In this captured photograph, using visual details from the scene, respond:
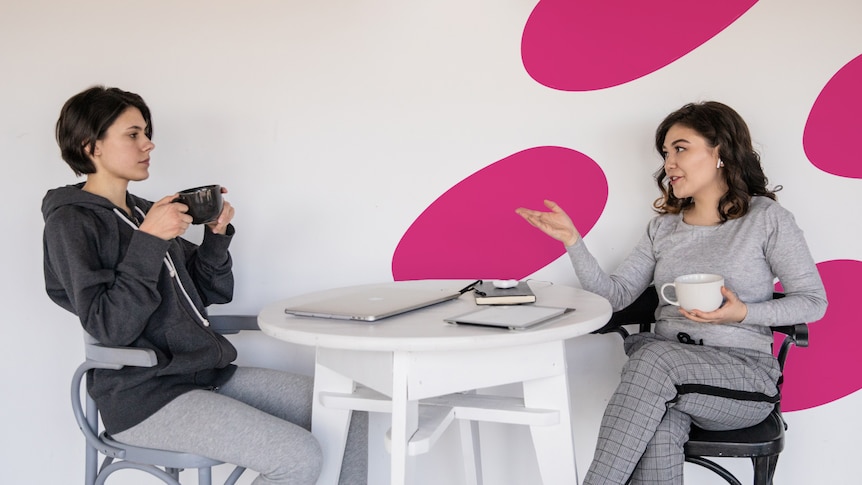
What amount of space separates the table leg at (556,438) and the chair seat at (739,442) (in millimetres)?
261

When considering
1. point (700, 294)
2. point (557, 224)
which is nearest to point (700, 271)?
point (700, 294)

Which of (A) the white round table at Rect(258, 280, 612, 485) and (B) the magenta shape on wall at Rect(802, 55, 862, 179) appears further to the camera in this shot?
(B) the magenta shape on wall at Rect(802, 55, 862, 179)

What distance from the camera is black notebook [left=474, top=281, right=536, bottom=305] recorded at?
1530 mm

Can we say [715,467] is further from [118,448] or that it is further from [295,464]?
[118,448]

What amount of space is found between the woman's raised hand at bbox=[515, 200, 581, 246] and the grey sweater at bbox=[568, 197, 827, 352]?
0.03 meters

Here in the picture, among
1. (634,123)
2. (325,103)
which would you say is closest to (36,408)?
(325,103)

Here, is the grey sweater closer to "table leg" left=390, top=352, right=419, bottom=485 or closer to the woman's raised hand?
the woman's raised hand

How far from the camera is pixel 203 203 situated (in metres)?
1.64

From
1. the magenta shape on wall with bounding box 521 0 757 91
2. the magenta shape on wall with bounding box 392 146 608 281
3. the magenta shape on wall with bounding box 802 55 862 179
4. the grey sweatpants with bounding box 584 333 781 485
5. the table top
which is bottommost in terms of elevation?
the grey sweatpants with bounding box 584 333 781 485

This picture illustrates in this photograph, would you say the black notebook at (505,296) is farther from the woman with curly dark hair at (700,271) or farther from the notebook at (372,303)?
the woman with curly dark hair at (700,271)

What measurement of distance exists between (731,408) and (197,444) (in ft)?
3.75

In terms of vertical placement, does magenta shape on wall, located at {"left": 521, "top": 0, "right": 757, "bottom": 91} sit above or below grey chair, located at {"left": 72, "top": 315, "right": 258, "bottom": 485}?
above

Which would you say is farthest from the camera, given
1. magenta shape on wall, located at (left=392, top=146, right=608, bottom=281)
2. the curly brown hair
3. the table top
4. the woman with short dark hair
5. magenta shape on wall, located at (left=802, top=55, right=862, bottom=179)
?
magenta shape on wall, located at (left=392, top=146, right=608, bottom=281)

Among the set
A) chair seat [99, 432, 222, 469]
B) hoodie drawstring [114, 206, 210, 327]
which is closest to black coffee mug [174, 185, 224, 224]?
hoodie drawstring [114, 206, 210, 327]
